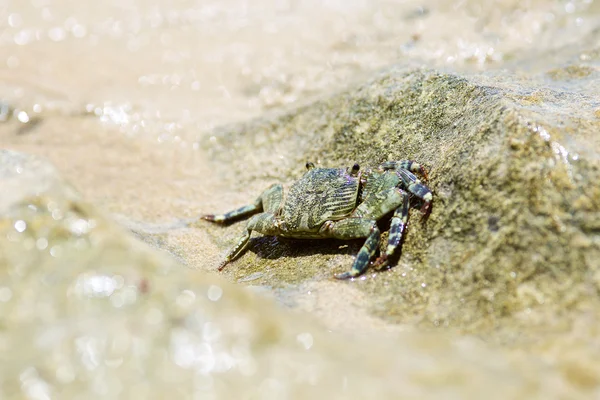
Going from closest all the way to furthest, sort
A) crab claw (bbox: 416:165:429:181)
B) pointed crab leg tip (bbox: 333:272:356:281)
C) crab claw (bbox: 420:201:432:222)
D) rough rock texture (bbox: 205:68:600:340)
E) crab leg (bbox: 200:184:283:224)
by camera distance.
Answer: rough rock texture (bbox: 205:68:600:340) → pointed crab leg tip (bbox: 333:272:356:281) → crab claw (bbox: 420:201:432:222) → crab claw (bbox: 416:165:429:181) → crab leg (bbox: 200:184:283:224)

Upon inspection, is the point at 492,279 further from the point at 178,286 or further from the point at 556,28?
the point at 556,28

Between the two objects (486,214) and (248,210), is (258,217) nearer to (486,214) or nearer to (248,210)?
(248,210)

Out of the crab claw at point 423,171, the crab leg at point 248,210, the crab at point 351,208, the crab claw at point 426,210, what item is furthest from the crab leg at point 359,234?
the crab leg at point 248,210

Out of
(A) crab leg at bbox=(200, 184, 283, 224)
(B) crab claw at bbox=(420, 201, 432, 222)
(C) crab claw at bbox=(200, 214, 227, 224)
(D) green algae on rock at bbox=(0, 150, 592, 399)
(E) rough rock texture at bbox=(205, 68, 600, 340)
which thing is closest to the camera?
(D) green algae on rock at bbox=(0, 150, 592, 399)

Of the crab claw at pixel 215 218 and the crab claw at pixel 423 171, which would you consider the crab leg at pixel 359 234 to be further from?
the crab claw at pixel 215 218

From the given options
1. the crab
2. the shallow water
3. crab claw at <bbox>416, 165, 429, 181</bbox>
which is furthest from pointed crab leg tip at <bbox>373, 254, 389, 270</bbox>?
crab claw at <bbox>416, 165, 429, 181</bbox>

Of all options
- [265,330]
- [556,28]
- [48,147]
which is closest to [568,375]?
[265,330]

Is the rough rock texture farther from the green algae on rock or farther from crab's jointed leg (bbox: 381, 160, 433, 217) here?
the green algae on rock
